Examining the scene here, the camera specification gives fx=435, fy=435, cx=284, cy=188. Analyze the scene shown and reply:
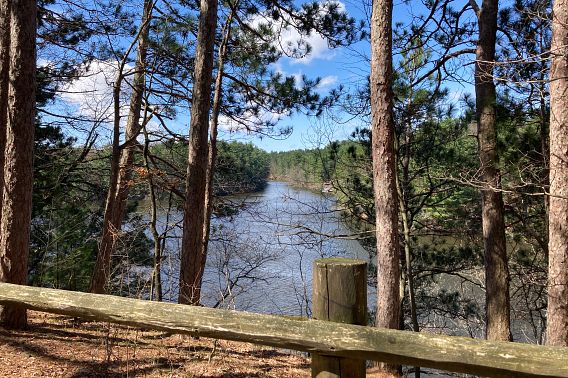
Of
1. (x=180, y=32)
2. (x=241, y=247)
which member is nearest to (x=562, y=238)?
(x=241, y=247)

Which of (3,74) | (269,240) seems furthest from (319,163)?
(3,74)

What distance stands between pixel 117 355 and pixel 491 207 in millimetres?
5827

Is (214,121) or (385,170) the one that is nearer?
(385,170)

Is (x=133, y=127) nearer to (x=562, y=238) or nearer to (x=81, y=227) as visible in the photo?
(x=81, y=227)

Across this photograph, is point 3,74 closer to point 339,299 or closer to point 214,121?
point 214,121

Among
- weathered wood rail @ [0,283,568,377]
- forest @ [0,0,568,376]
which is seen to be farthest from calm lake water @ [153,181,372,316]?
weathered wood rail @ [0,283,568,377]

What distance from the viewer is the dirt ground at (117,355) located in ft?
13.0

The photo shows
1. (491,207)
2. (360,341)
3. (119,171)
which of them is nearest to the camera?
(360,341)

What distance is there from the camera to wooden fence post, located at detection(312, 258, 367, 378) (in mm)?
1885

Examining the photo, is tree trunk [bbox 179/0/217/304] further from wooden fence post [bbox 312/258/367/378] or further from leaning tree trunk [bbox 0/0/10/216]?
wooden fence post [bbox 312/258/367/378]

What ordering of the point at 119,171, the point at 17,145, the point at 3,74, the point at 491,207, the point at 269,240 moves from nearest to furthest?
the point at 17,145, the point at 3,74, the point at 491,207, the point at 119,171, the point at 269,240

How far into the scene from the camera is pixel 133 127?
9.12 metres

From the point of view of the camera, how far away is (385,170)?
19.4 feet

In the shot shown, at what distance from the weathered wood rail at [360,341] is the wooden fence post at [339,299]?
5cm
